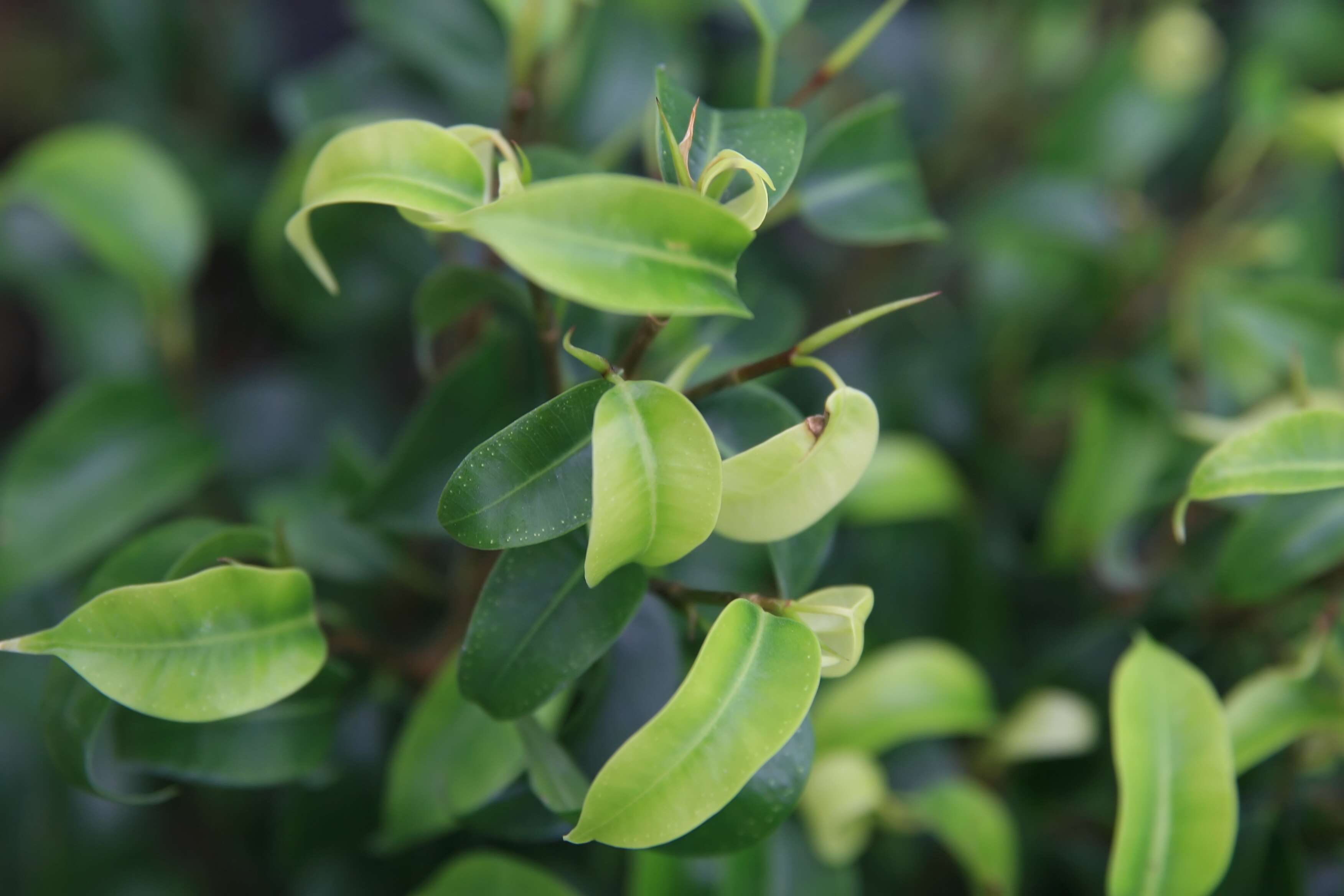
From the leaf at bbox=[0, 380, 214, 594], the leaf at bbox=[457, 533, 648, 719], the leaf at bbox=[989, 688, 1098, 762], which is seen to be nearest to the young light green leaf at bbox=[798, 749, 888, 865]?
the leaf at bbox=[989, 688, 1098, 762]

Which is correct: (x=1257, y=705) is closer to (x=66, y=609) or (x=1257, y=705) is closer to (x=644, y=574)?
(x=644, y=574)

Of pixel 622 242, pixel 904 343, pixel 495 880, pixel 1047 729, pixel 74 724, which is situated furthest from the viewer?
pixel 904 343

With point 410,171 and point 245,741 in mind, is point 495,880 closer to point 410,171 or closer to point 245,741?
point 245,741

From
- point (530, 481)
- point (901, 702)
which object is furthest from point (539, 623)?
point (901, 702)

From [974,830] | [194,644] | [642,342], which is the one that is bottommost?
[974,830]

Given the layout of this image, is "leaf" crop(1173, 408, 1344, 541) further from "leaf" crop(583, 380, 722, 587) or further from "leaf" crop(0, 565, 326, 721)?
"leaf" crop(0, 565, 326, 721)

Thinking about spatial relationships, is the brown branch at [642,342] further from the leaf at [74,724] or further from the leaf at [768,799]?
the leaf at [74,724]
